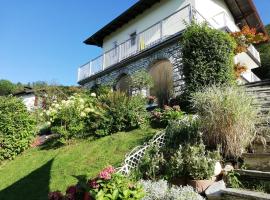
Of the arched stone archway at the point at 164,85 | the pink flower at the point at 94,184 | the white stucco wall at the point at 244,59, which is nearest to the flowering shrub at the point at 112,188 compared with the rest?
the pink flower at the point at 94,184

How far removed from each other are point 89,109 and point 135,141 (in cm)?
275

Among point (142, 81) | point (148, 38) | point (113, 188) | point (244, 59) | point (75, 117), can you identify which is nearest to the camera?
point (113, 188)

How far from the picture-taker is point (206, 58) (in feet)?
34.0

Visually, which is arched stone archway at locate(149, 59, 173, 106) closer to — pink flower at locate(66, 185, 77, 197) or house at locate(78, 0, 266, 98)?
house at locate(78, 0, 266, 98)

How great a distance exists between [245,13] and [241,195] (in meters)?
17.1

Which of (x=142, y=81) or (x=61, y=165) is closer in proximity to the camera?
(x=61, y=165)

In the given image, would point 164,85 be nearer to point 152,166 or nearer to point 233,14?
point 152,166

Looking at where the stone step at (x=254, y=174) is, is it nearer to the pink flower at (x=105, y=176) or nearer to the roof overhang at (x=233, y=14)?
the pink flower at (x=105, y=176)

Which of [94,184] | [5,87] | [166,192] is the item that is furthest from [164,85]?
[5,87]

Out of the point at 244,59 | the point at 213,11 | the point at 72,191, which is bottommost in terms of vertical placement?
the point at 72,191

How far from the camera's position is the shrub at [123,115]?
911cm

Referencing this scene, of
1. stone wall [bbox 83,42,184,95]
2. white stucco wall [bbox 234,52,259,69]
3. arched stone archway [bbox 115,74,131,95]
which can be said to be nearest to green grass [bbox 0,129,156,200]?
stone wall [bbox 83,42,184,95]

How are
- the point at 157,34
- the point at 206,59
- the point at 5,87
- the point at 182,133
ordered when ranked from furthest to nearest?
the point at 5,87, the point at 157,34, the point at 206,59, the point at 182,133

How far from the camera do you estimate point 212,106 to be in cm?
507
